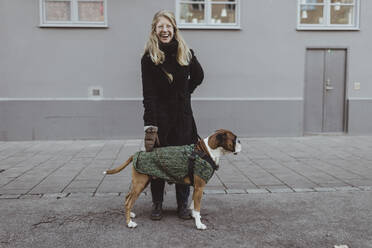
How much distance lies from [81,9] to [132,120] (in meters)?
3.22

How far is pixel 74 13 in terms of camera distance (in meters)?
9.40

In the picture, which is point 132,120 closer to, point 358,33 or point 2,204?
point 2,204

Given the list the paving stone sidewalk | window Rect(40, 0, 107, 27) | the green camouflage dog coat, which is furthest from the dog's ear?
window Rect(40, 0, 107, 27)

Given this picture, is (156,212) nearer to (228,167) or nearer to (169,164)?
(169,164)

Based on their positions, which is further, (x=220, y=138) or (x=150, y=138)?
(x=150, y=138)

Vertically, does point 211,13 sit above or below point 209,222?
above

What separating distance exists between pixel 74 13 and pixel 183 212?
731cm

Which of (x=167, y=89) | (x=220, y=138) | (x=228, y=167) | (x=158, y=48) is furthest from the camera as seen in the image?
(x=228, y=167)

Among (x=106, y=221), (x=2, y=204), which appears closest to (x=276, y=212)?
(x=106, y=221)

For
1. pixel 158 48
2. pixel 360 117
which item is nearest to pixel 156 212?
pixel 158 48

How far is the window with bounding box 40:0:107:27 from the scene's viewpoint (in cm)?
939

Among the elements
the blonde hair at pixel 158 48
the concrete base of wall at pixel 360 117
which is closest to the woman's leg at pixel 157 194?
the blonde hair at pixel 158 48

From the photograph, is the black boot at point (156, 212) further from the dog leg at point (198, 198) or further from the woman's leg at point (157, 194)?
the dog leg at point (198, 198)

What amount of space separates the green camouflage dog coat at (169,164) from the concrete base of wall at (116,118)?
6094 millimetres
